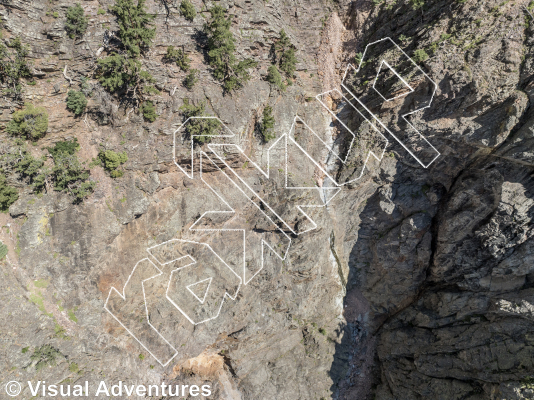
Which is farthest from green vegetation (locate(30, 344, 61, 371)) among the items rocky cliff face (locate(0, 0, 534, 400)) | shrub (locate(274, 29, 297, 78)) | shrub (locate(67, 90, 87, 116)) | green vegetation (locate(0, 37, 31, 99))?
shrub (locate(274, 29, 297, 78))

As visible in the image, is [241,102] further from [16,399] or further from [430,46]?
[16,399]

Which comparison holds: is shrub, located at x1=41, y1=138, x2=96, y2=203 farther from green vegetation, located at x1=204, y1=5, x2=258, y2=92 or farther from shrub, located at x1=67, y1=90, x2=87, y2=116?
green vegetation, located at x1=204, y1=5, x2=258, y2=92

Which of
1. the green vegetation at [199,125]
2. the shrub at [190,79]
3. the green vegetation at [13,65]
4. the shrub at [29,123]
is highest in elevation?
the shrub at [190,79]

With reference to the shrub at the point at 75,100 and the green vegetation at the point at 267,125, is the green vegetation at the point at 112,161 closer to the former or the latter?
the shrub at the point at 75,100

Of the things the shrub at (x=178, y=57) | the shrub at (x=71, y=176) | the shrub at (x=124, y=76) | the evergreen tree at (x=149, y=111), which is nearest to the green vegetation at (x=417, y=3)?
the shrub at (x=178, y=57)

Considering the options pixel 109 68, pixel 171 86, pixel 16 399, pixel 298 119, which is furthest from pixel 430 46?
→ pixel 16 399

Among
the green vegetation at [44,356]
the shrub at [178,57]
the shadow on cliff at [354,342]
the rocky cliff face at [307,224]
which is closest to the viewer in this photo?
the green vegetation at [44,356]
